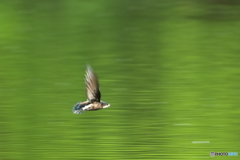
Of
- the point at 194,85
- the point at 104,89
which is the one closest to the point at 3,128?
the point at 104,89

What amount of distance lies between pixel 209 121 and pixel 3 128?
4.10 ft

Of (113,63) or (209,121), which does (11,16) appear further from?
(209,121)

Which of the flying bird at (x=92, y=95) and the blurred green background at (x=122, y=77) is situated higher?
the blurred green background at (x=122, y=77)

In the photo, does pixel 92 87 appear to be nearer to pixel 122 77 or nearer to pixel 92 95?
pixel 92 95

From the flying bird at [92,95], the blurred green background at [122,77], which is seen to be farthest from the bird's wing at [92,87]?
the blurred green background at [122,77]

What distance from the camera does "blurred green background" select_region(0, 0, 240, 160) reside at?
3.67 metres

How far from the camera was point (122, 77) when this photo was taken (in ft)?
14.0

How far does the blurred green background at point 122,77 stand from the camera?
367 cm

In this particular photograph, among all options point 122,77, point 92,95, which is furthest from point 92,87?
point 122,77

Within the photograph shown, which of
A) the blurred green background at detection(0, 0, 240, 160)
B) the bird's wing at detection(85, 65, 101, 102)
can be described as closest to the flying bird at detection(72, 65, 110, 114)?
the bird's wing at detection(85, 65, 101, 102)

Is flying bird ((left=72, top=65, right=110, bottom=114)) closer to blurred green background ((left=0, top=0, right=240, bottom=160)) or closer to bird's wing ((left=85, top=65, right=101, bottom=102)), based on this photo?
bird's wing ((left=85, top=65, right=101, bottom=102))

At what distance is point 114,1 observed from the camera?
5.13 meters

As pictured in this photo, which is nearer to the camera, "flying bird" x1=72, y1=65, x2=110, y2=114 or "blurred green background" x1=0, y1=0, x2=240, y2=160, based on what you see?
"flying bird" x1=72, y1=65, x2=110, y2=114

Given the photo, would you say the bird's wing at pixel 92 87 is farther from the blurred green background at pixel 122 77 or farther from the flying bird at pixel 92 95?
the blurred green background at pixel 122 77
